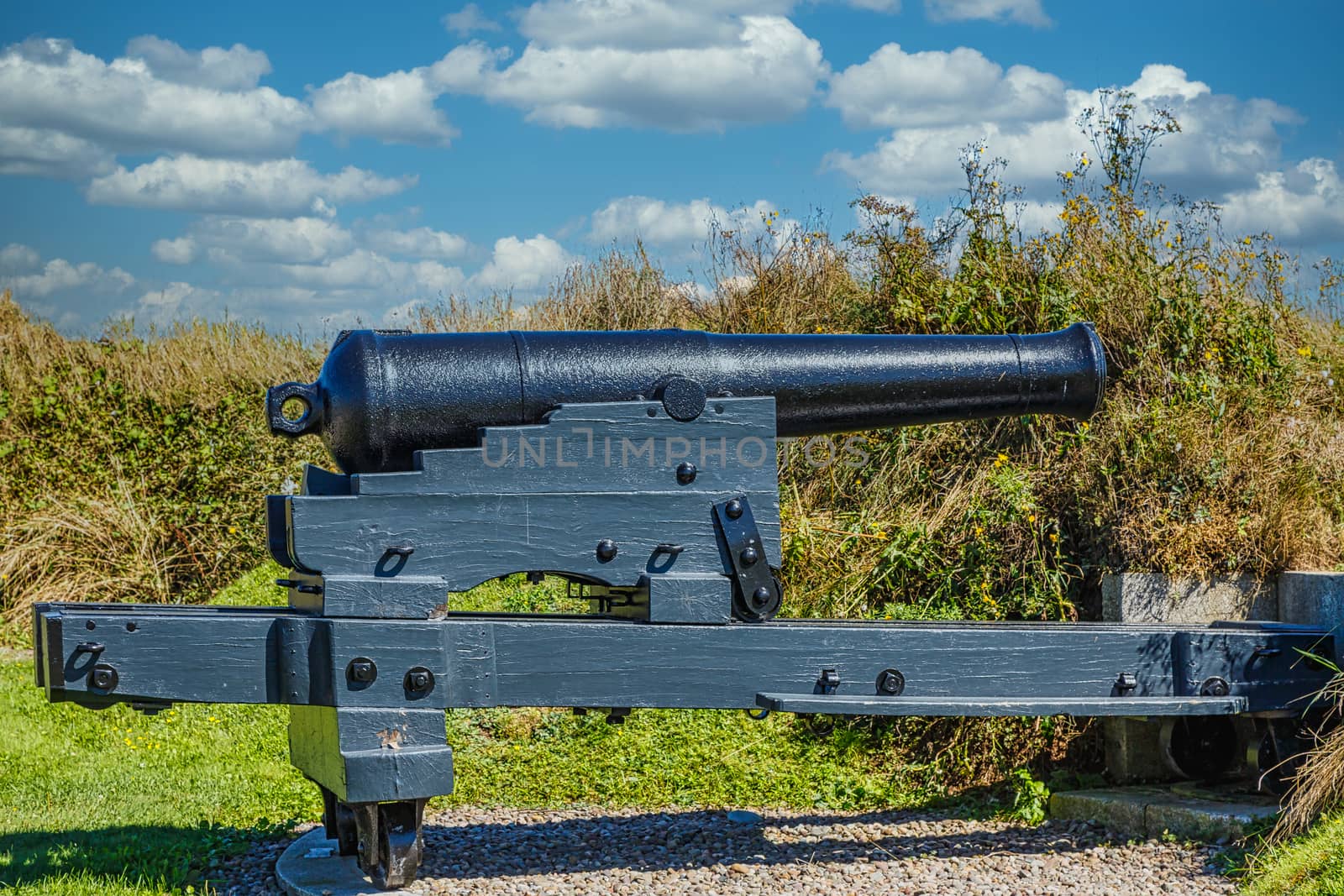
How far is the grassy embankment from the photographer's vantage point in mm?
5980

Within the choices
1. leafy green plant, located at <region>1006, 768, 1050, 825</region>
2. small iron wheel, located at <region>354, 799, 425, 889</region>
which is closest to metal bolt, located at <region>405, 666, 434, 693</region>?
small iron wheel, located at <region>354, 799, 425, 889</region>

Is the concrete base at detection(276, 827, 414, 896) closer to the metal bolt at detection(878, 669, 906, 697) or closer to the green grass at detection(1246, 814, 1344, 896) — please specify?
the metal bolt at detection(878, 669, 906, 697)

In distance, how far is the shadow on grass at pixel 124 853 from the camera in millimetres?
4422

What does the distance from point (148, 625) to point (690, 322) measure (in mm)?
6783

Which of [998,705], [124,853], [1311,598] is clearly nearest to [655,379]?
[998,705]

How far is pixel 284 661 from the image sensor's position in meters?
3.79

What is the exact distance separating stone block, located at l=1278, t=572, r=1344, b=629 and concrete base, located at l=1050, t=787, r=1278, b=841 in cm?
92

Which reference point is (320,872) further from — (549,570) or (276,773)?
(276,773)

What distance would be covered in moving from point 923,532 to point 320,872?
3640mm

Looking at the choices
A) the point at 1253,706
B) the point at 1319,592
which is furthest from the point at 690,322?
the point at 1253,706

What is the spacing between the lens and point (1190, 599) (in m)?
6.18

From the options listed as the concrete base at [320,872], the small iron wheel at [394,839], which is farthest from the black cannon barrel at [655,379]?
the concrete base at [320,872]

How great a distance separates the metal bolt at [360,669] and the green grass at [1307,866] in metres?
2.84

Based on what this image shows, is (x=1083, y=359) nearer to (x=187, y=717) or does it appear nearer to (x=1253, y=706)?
(x=1253, y=706)
